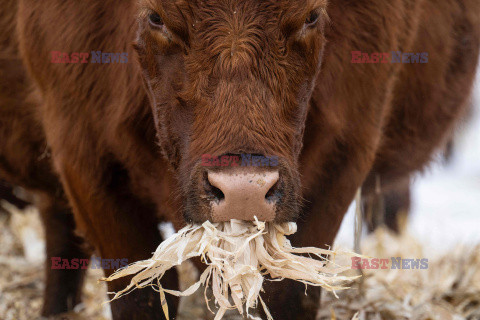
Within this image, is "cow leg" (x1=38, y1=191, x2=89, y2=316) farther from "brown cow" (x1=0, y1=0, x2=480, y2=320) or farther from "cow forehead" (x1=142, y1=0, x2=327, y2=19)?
"cow forehead" (x1=142, y1=0, x2=327, y2=19)

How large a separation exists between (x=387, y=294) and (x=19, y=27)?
2.45 m

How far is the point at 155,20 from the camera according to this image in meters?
2.79

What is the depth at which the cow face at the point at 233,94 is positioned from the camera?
92.9 inches

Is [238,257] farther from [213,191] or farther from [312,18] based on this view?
[312,18]

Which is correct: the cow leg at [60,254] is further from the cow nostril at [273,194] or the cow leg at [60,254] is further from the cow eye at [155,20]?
the cow nostril at [273,194]

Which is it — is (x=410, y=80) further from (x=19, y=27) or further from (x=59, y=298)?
(x=59, y=298)

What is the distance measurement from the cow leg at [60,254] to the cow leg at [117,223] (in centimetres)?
138

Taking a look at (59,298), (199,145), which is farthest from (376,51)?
(59,298)

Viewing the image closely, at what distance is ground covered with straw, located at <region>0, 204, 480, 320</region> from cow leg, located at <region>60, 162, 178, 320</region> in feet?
2.55

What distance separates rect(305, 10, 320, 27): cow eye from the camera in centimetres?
278

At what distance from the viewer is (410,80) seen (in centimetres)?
409

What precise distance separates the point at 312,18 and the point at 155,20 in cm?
58

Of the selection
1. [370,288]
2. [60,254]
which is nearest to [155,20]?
[370,288]

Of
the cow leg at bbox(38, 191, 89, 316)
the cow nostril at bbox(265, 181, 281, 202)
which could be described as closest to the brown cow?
the cow nostril at bbox(265, 181, 281, 202)
